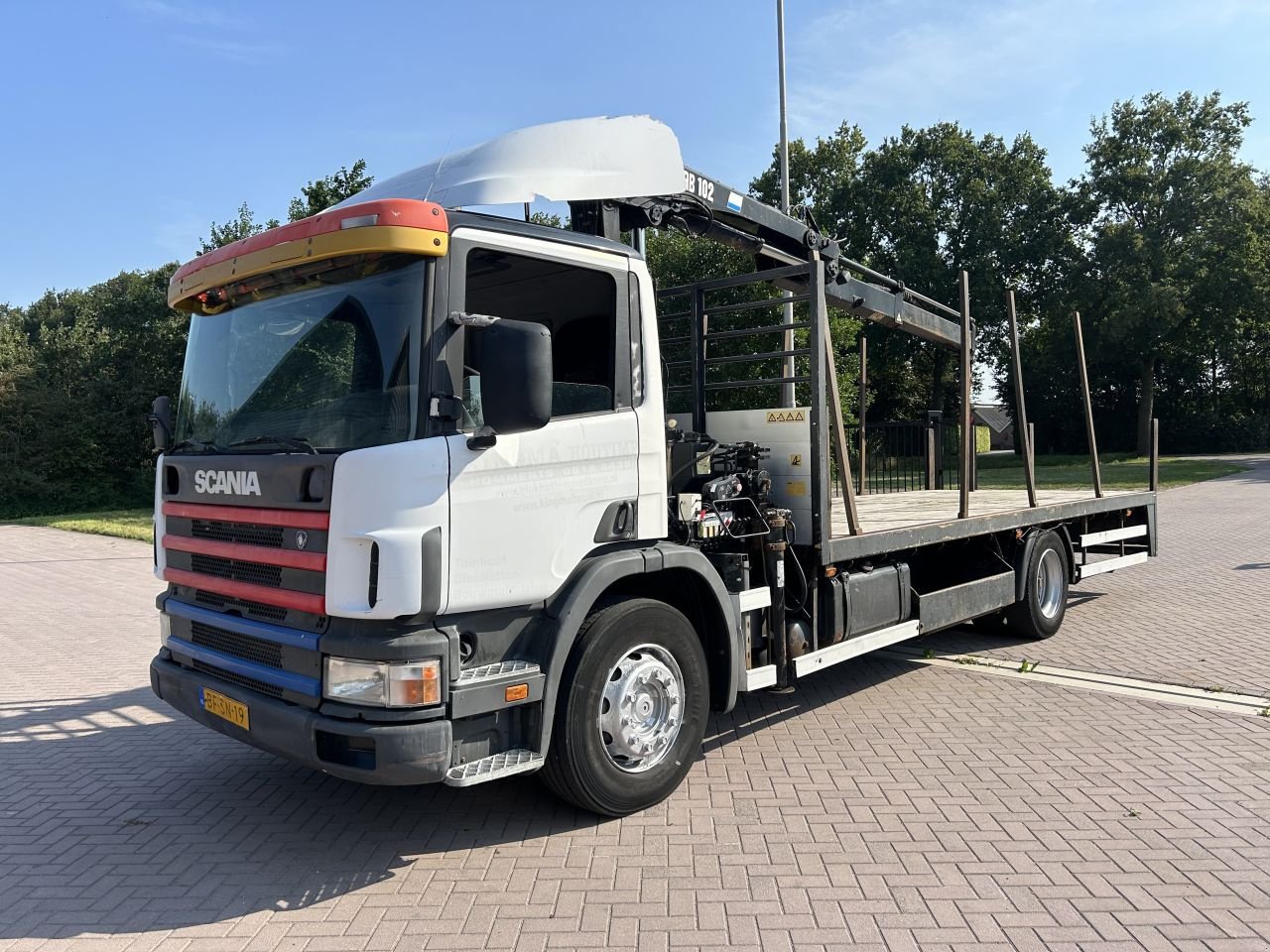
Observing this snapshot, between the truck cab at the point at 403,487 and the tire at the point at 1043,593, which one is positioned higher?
the truck cab at the point at 403,487

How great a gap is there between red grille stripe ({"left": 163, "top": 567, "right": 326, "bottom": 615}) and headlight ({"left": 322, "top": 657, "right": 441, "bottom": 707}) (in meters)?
0.24

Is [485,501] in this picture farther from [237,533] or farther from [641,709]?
[641,709]

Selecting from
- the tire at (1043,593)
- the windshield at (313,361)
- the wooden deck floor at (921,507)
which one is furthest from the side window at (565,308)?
the tire at (1043,593)

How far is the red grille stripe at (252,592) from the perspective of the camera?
11.6 feet

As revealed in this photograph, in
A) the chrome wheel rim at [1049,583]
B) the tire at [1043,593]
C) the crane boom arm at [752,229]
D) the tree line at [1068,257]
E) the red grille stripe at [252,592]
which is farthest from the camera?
the tree line at [1068,257]

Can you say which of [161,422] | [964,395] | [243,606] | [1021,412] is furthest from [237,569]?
[1021,412]

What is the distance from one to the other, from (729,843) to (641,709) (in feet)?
2.32

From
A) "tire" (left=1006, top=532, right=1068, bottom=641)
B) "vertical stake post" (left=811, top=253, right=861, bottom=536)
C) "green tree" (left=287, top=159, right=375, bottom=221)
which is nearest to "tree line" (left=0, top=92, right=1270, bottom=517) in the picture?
"green tree" (left=287, top=159, right=375, bottom=221)

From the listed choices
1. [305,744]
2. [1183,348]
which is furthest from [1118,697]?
[1183,348]

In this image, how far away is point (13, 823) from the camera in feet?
14.7

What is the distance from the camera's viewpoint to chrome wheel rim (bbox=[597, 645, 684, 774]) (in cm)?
412

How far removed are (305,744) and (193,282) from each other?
2.31 metres

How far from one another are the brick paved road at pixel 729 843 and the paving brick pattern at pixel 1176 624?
1106 millimetres

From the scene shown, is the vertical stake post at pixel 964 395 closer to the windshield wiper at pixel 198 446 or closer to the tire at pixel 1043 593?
the tire at pixel 1043 593
